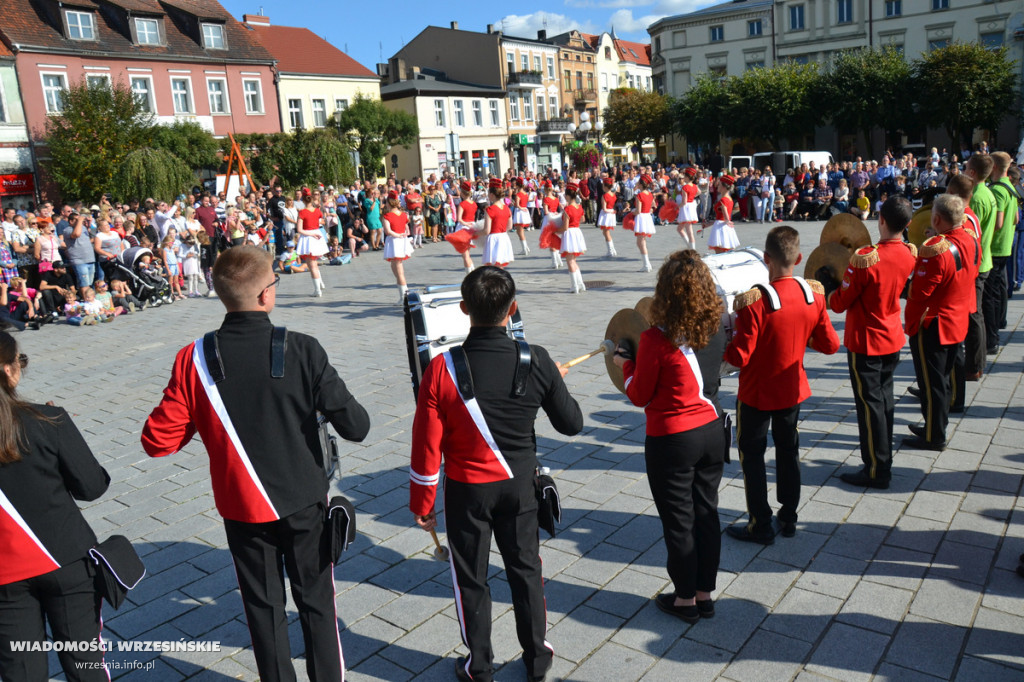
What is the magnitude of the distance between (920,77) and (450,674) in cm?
4641

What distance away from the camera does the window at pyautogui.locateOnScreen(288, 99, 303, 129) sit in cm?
4462

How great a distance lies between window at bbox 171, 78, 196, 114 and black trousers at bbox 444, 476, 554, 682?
39524 mm

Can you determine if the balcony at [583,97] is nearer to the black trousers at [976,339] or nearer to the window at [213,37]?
the window at [213,37]

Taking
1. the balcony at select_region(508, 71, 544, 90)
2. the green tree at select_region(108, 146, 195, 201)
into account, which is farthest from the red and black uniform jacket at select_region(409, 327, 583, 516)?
the balcony at select_region(508, 71, 544, 90)

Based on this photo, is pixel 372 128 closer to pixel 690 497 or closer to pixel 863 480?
pixel 863 480

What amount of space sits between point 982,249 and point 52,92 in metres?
36.6

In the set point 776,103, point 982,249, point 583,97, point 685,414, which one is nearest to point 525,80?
point 583,97

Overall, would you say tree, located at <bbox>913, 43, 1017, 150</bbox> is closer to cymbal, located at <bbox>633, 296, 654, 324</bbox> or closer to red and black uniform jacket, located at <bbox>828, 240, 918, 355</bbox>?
red and black uniform jacket, located at <bbox>828, 240, 918, 355</bbox>

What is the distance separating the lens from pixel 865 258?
4789mm

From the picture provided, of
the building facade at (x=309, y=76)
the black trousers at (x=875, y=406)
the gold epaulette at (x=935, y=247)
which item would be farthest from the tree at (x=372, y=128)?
the black trousers at (x=875, y=406)

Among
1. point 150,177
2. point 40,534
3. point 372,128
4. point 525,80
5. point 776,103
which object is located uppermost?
point 525,80

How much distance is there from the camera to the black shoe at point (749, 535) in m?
4.46

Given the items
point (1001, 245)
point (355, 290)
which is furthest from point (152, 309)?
point (1001, 245)

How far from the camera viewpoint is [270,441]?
2967mm
